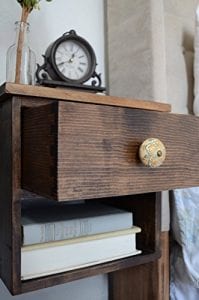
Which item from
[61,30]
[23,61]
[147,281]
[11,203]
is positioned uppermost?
[61,30]

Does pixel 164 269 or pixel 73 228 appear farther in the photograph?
pixel 164 269

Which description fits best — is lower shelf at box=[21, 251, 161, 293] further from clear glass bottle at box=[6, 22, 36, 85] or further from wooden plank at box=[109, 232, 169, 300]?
clear glass bottle at box=[6, 22, 36, 85]

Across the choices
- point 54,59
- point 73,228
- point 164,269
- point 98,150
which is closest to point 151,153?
point 98,150

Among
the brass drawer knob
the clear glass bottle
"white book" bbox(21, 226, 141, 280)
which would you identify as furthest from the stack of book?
the clear glass bottle

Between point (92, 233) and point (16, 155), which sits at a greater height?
point (16, 155)

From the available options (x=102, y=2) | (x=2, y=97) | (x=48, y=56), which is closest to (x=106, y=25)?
(x=102, y=2)

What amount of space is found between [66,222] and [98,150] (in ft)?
0.55

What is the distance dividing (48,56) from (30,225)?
0.35 m

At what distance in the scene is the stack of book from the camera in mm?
477

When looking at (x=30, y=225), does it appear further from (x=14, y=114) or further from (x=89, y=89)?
(x=89, y=89)

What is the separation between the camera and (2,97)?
49cm

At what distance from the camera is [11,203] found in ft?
1.53

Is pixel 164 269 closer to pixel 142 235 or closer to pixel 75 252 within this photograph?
pixel 142 235

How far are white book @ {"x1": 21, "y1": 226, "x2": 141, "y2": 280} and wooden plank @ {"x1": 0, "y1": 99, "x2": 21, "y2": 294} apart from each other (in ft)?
0.06
